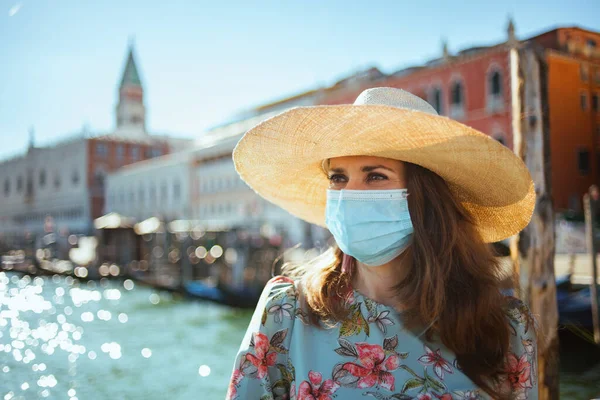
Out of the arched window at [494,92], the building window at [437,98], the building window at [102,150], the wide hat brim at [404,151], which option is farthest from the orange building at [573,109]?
the building window at [102,150]

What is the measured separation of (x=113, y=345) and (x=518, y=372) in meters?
11.0

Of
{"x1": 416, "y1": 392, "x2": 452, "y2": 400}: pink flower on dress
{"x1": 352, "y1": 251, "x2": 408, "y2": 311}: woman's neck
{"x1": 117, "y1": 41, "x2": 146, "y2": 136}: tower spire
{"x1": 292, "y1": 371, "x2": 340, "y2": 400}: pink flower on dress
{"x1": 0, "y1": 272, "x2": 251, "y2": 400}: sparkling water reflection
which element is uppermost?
{"x1": 117, "y1": 41, "x2": 146, "y2": 136}: tower spire

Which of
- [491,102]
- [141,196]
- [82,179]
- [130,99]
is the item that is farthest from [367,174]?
[130,99]

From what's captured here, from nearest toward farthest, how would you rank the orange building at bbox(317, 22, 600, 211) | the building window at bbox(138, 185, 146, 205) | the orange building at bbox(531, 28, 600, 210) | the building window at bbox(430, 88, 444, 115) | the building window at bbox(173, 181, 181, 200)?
the orange building at bbox(531, 28, 600, 210)
the orange building at bbox(317, 22, 600, 211)
the building window at bbox(430, 88, 444, 115)
the building window at bbox(173, 181, 181, 200)
the building window at bbox(138, 185, 146, 205)

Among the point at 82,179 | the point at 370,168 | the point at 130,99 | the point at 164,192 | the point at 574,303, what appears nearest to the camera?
the point at 370,168

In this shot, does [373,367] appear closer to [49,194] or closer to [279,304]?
[279,304]

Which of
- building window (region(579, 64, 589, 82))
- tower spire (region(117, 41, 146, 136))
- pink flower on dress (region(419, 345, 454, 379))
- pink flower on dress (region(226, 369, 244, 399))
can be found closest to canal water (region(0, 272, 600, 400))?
building window (region(579, 64, 589, 82))

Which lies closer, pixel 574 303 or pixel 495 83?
pixel 574 303

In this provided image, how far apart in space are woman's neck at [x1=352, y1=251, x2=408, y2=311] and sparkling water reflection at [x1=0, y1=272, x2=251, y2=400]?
6.01 meters

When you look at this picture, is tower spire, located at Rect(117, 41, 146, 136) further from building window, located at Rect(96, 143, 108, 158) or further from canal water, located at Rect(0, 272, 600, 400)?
canal water, located at Rect(0, 272, 600, 400)

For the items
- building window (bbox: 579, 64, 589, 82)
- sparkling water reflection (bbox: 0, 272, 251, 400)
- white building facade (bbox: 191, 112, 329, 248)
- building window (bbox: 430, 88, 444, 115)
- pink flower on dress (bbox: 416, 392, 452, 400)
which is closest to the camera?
pink flower on dress (bbox: 416, 392, 452, 400)

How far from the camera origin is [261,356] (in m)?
1.56

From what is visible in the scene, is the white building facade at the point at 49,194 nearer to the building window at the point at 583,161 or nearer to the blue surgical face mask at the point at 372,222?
the building window at the point at 583,161

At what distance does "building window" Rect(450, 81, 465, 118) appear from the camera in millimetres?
20734
